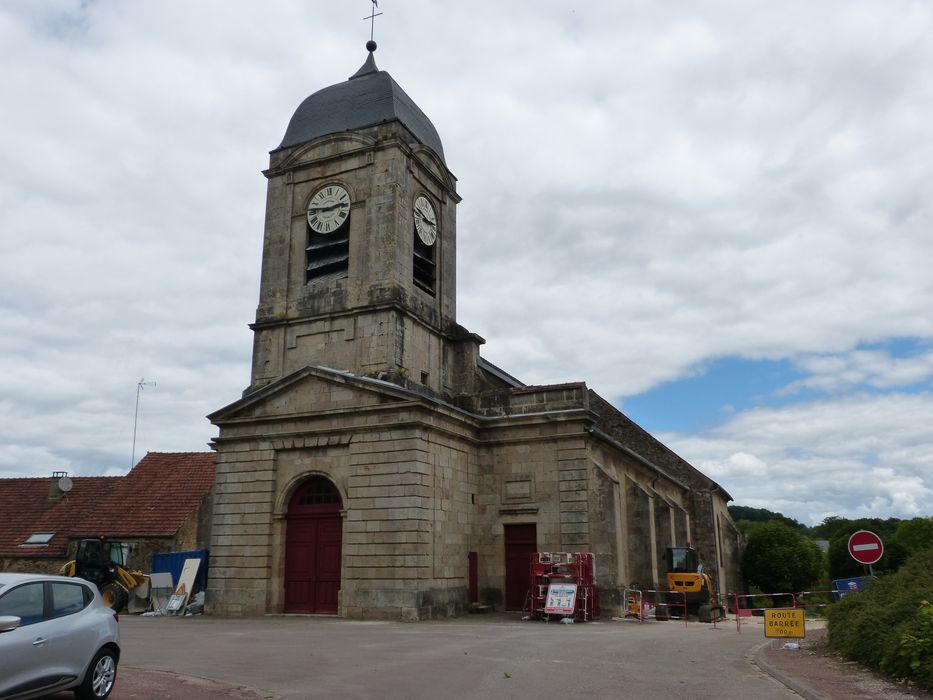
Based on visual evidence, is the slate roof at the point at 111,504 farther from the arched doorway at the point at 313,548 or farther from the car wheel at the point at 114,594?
the arched doorway at the point at 313,548

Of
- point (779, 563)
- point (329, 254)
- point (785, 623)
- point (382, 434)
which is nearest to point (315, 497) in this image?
point (382, 434)

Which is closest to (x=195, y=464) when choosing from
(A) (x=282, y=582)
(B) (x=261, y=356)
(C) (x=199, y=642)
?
(B) (x=261, y=356)

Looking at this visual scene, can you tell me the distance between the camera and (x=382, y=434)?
70.2 ft

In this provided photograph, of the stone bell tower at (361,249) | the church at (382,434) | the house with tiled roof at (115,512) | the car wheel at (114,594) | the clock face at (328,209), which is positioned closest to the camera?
the church at (382,434)

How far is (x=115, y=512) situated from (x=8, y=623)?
84.1ft

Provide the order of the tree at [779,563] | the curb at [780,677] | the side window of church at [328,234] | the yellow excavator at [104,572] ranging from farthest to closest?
1. the tree at [779,563]
2. the side window of church at [328,234]
3. the yellow excavator at [104,572]
4. the curb at [780,677]

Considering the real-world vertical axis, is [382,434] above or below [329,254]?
below

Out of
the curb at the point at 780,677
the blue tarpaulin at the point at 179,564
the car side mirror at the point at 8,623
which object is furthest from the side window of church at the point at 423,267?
the car side mirror at the point at 8,623

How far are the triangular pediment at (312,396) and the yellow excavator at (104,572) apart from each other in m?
5.37

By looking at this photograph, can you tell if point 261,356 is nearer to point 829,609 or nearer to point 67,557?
point 67,557

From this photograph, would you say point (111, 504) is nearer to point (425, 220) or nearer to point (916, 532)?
point (425, 220)

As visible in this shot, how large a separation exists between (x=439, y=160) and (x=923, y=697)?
2216cm

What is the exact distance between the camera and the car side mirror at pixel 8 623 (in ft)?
22.8

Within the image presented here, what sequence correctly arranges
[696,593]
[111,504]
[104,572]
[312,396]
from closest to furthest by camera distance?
[312,396] < [696,593] < [104,572] < [111,504]
